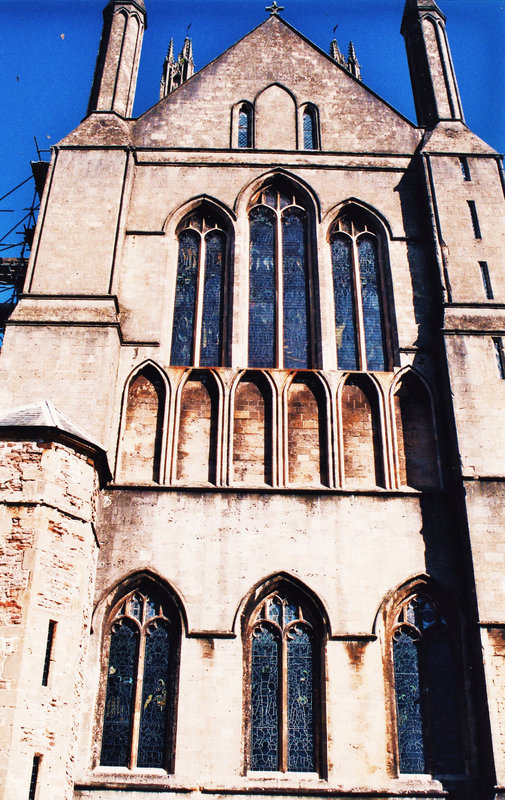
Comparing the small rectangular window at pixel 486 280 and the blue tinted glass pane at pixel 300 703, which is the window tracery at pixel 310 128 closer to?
the small rectangular window at pixel 486 280

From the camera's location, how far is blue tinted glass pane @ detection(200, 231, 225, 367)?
12.1 metres

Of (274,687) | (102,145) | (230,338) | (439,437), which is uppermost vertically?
(102,145)

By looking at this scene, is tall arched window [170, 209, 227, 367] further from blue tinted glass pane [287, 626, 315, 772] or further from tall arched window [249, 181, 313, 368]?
blue tinted glass pane [287, 626, 315, 772]

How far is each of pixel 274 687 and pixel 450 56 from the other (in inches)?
441

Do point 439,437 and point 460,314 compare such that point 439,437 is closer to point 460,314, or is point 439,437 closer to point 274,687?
point 460,314

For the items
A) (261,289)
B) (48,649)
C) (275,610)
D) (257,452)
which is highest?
(261,289)

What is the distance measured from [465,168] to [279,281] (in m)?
3.54

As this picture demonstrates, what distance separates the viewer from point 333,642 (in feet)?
31.8

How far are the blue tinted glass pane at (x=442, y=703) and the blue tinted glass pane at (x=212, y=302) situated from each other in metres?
4.75

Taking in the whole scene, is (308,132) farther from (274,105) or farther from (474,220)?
(474,220)

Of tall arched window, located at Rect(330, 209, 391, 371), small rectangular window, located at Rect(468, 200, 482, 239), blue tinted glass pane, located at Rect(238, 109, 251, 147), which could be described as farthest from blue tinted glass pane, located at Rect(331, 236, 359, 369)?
blue tinted glass pane, located at Rect(238, 109, 251, 147)

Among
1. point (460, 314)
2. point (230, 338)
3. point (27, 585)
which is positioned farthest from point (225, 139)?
point (27, 585)

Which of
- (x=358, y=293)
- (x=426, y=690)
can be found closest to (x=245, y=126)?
(x=358, y=293)

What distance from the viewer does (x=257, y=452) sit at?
11.0 meters
